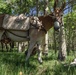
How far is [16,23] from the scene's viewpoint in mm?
9781

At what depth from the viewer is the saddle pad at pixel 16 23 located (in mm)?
9646

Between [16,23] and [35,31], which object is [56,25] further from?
[16,23]

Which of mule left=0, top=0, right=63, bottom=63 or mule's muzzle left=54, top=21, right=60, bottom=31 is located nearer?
mule's muzzle left=54, top=21, right=60, bottom=31

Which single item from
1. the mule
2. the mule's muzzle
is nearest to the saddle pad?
the mule

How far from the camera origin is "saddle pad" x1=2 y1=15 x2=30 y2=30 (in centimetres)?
965

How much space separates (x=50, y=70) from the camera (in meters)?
8.48

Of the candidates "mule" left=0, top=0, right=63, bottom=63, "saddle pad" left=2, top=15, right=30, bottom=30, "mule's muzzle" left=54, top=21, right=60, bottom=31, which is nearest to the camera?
"mule's muzzle" left=54, top=21, right=60, bottom=31

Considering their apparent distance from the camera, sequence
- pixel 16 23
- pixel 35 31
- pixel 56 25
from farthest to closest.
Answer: pixel 16 23 < pixel 35 31 < pixel 56 25

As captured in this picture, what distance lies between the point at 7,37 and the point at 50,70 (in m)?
2.59

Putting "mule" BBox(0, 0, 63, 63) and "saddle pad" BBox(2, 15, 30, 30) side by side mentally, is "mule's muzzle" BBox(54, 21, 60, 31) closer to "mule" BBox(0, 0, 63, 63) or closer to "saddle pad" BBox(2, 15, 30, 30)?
"mule" BBox(0, 0, 63, 63)

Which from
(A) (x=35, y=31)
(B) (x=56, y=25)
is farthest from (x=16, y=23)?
(B) (x=56, y=25)

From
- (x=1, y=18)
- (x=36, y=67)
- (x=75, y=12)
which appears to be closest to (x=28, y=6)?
(x=75, y=12)

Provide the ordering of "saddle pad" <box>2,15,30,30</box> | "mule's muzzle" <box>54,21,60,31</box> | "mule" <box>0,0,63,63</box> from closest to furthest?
"mule's muzzle" <box>54,21,60,31</box> → "mule" <box>0,0,63,63</box> → "saddle pad" <box>2,15,30,30</box>

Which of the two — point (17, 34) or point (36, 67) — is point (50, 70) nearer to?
point (36, 67)
